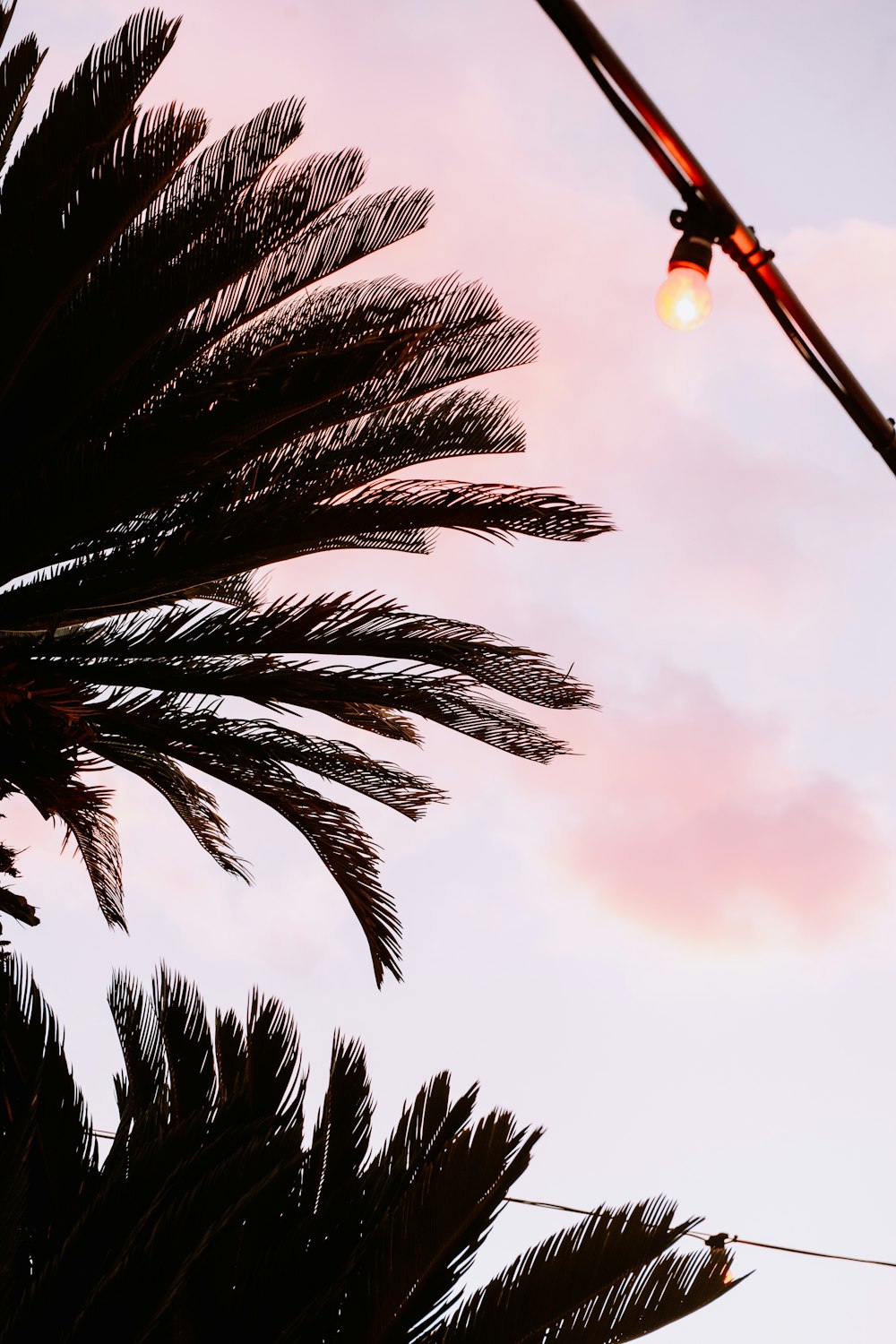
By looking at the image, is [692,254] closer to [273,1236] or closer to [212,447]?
[212,447]

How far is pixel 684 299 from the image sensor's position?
3.85 metres

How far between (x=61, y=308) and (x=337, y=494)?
1.50 m

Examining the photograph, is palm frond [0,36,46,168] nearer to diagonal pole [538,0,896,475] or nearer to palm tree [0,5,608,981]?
palm tree [0,5,608,981]

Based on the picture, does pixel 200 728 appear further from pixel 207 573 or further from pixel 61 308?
pixel 61 308

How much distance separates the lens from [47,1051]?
5961mm

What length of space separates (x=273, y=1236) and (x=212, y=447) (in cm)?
355

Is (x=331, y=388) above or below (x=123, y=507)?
above

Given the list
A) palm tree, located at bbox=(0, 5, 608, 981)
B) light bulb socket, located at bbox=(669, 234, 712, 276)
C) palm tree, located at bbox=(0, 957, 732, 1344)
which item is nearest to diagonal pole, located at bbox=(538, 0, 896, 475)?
light bulb socket, located at bbox=(669, 234, 712, 276)

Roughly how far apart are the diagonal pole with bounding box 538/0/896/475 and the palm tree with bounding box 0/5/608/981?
2.59 metres

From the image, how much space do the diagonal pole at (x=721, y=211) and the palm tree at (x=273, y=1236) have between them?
11.3ft

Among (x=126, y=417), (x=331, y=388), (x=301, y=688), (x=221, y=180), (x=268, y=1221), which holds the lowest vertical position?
(x=268, y=1221)

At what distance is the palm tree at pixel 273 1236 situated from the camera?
16.7 feet

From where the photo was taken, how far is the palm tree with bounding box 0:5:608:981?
564cm

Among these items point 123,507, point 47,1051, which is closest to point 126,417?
point 123,507
